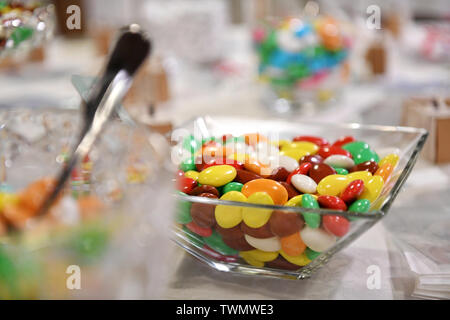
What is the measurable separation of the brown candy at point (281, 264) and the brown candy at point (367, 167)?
6.0 inches

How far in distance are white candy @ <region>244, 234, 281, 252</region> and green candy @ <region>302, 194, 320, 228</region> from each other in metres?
0.04

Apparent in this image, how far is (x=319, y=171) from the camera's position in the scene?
23.4 inches

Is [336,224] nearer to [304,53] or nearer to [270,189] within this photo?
[270,189]

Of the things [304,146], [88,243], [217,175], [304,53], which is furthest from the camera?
[304,53]

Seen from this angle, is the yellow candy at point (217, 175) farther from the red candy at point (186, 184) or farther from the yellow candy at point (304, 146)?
the yellow candy at point (304, 146)

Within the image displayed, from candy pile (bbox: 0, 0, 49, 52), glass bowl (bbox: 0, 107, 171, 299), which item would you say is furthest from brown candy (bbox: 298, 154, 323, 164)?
candy pile (bbox: 0, 0, 49, 52)

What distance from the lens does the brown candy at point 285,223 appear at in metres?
0.48

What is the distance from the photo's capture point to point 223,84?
151 cm

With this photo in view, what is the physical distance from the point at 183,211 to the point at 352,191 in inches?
6.8

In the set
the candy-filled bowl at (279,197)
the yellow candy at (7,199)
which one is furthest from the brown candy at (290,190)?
the yellow candy at (7,199)

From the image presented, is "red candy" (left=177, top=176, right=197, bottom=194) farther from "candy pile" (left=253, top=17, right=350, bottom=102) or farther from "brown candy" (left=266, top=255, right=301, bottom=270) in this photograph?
"candy pile" (left=253, top=17, right=350, bottom=102)

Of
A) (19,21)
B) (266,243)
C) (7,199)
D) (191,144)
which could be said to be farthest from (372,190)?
(19,21)
